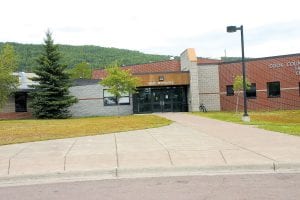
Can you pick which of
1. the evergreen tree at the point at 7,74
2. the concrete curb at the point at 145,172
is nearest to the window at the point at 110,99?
the evergreen tree at the point at 7,74

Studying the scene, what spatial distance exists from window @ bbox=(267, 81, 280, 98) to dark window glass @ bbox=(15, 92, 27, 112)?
2352 cm

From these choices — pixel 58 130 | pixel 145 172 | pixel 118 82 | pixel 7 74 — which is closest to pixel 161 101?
pixel 118 82

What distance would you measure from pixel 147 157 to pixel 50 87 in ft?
97.7

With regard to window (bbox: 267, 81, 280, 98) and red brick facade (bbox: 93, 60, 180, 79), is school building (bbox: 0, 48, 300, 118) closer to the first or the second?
window (bbox: 267, 81, 280, 98)

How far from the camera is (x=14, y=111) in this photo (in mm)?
44312

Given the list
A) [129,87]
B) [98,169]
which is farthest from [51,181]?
[129,87]

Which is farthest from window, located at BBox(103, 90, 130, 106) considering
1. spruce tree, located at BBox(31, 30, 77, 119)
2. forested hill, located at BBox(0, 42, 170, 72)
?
forested hill, located at BBox(0, 42, 170, 72)

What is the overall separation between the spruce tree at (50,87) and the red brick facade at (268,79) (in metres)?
15.1

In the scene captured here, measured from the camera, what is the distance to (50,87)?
132 ft

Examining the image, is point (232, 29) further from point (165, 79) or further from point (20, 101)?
point (20, 101)

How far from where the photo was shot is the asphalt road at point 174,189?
7820mm

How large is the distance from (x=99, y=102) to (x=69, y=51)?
56681 mm

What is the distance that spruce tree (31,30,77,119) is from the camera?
40281 millimetres

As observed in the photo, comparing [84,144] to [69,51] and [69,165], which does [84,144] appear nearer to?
[69,165]
